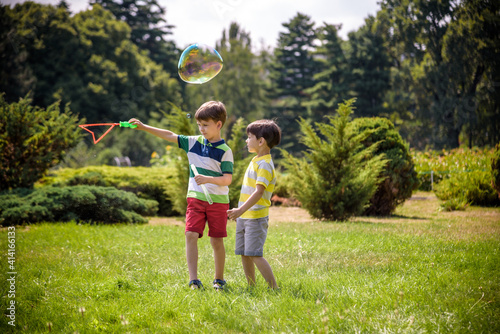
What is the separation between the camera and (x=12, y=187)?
9.65m

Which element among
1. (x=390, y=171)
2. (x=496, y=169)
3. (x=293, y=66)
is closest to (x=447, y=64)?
(x=293, y=66)

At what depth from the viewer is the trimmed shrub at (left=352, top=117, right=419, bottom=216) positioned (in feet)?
34.1

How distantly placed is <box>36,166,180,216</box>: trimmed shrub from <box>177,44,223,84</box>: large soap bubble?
5.76 m

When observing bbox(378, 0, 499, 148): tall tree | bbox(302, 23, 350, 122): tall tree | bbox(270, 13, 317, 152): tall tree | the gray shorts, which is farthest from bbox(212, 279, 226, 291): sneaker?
bbox(270, 13, 317, 152): tall tree

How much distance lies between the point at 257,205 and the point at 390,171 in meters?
7.53

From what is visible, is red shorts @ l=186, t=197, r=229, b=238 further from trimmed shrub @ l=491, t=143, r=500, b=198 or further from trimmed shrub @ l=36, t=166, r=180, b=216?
trimmed shrub @ l=491, t=143, r=500, b=198

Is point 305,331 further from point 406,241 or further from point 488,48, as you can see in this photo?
point 488,48

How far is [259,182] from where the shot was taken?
3.68 m

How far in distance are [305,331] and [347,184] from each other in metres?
6.54

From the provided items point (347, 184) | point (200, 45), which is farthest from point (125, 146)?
point (200, 45)

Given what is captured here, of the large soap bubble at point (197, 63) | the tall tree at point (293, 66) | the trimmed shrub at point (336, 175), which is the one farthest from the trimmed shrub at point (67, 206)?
the tall tree at point (293, 66)

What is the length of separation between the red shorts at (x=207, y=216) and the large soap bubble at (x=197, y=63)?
182cm

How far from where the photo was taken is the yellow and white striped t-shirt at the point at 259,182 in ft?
12.2

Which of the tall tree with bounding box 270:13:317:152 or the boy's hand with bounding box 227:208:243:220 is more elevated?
the tall tree with bounding box 270:13:317:152
